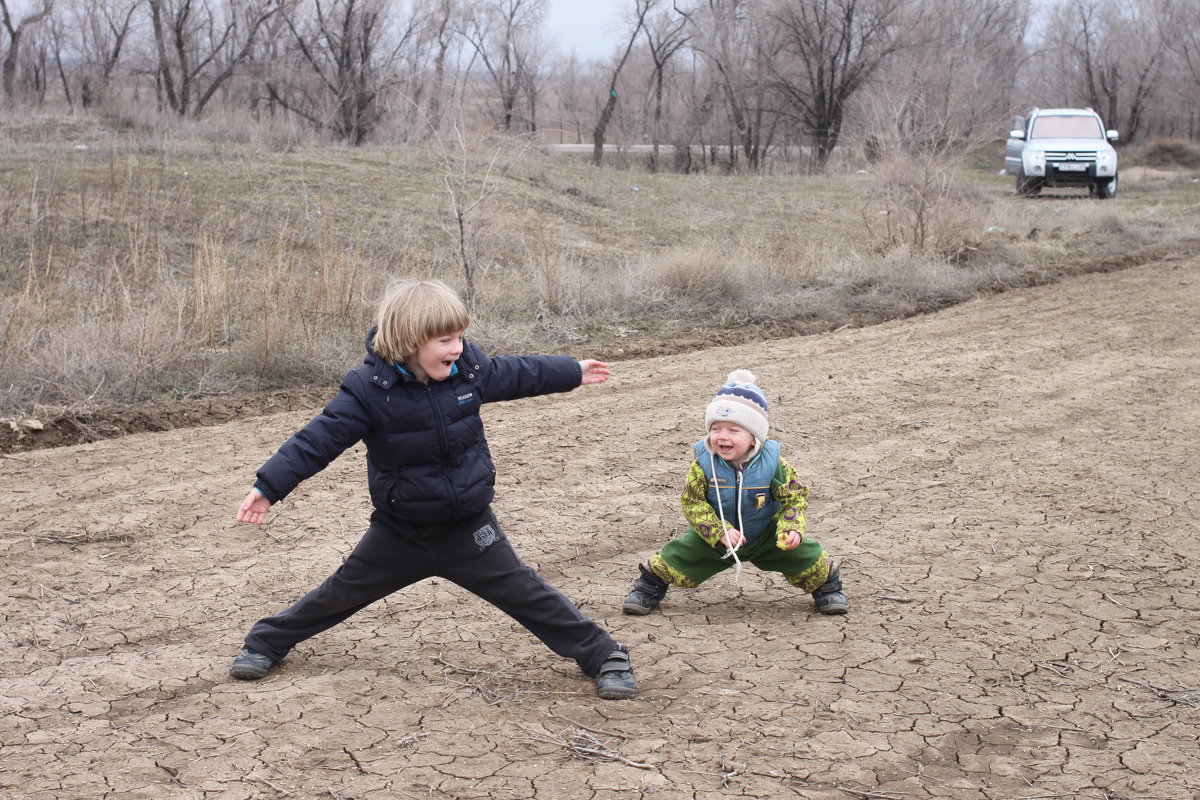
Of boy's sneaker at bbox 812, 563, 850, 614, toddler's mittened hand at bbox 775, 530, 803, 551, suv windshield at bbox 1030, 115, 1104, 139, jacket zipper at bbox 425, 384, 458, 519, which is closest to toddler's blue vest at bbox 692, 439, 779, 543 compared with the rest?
toddler's mittened hand at bbox 775, 530, 803, 551

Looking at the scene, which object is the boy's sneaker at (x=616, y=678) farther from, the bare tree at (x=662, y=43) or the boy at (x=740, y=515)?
the bare tree at (x=662, y=43)

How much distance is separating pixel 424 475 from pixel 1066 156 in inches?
861

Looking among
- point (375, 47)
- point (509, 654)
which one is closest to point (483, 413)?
point (509, 654)

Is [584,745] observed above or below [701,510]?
below

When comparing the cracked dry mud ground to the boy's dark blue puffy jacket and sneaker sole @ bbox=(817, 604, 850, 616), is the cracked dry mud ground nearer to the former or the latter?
sneaker sole @ bbox=(817, 604, 850, 616)

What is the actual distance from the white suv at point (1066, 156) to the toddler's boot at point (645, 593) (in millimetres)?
19294

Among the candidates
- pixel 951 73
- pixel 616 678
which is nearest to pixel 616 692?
pixel 616 678

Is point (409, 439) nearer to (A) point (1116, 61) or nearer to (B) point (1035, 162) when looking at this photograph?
(B) point (1035, 162)

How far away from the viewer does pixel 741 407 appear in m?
3.92

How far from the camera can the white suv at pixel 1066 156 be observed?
22188mm

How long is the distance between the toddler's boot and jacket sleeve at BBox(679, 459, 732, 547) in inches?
12.9

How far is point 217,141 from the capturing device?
711 inches

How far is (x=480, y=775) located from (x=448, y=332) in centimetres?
129

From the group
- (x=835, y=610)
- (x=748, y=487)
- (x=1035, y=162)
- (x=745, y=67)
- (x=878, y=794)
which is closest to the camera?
(x=878, y=794)
